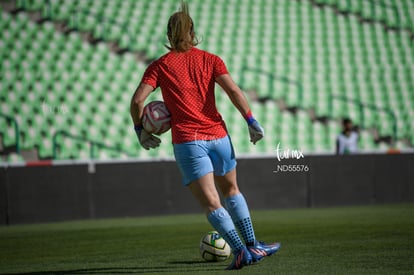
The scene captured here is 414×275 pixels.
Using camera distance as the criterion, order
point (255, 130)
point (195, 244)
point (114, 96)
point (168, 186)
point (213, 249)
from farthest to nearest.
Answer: point (114, 96) < point (168, 186) < point (195, 244) < point (213, 249) < point (255, 130)

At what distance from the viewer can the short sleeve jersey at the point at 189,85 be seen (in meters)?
6.27

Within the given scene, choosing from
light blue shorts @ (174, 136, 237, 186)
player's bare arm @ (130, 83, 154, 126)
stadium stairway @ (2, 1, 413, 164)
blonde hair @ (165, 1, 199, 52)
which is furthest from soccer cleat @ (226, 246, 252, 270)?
stadium stairway @ (2, 1, 413, 164)

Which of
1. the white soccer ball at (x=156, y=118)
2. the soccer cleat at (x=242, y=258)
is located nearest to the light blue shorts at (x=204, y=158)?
the white soccer ball at (x=156, y=118)

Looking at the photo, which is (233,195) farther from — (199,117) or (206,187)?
(199,117)

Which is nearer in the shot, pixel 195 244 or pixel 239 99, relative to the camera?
pixel 239 99

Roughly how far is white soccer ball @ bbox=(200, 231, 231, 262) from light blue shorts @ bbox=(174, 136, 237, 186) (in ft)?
3.02

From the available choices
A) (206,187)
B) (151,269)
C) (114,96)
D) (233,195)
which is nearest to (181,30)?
(206,187)

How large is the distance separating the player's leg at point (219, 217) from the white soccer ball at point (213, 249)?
2.63 feet

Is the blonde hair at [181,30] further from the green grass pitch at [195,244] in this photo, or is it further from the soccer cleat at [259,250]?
the green grass pitch at [195,244]

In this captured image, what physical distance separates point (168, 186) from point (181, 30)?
8120 mm

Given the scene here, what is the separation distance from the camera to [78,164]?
13539 millimetres

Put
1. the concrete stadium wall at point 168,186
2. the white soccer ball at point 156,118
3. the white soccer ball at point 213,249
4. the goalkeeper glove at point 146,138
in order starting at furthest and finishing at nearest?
the concrete stadium wall at point 168,186 → the white soccer ball at point 213,249 → the goalkeeper glove at point 146,138 → the white soccer ball at point 156,118

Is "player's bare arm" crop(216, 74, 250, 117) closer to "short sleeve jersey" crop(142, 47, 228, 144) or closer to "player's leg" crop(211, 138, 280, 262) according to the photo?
"short sleeve jersey" crop(142, 47, 228, 144)

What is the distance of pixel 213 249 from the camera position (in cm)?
706
